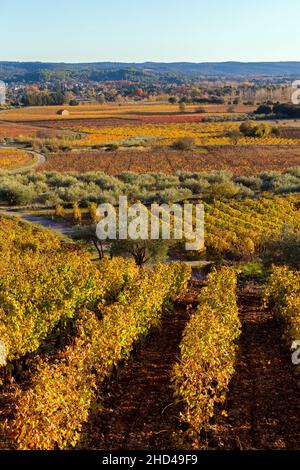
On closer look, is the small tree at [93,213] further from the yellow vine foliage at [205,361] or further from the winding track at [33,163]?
the winding track at [33,163]

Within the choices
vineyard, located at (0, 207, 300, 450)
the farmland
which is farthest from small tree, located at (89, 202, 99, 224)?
vineyard, located at (0, 207, 300, 450)

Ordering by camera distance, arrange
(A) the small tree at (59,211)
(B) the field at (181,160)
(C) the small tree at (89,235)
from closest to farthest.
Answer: (C) the small tree at (89,235) → (A) the small tree at (59,211) → (B) the field at (181,160)

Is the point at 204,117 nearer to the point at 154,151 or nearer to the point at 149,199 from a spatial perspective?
the point at 154,151

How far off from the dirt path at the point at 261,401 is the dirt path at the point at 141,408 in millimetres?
1328

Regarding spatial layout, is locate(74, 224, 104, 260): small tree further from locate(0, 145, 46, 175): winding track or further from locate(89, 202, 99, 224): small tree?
locate(0, 145, 46, 175): winding track

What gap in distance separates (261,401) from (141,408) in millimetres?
3147

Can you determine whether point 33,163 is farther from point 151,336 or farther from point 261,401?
point 261,401

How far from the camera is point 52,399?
10.7m

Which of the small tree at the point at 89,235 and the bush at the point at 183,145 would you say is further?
the bush at the point at 183,145

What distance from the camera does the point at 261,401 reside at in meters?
13.7

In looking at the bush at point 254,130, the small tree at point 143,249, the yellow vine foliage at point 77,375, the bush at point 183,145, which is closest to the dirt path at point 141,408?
the yellow vine foliage at point 77,375

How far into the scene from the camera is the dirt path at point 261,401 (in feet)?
39.2

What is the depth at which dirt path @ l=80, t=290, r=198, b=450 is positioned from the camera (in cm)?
1202
